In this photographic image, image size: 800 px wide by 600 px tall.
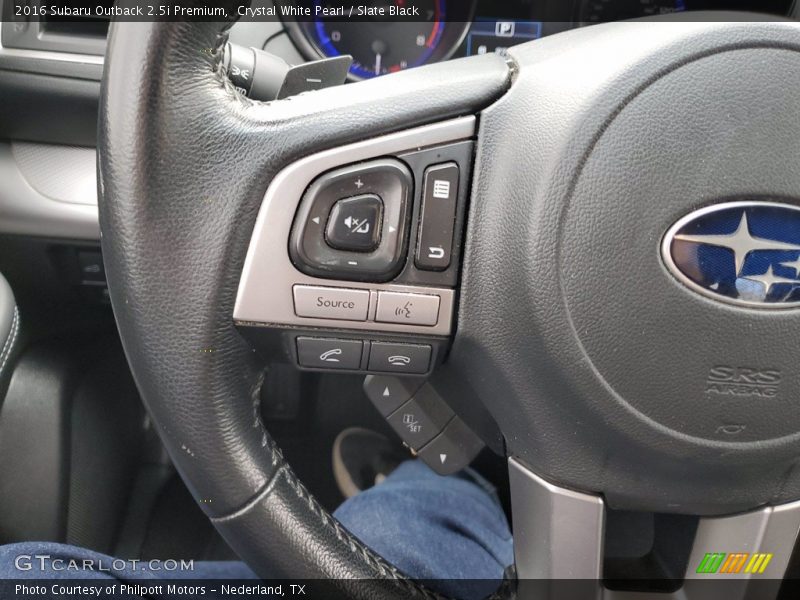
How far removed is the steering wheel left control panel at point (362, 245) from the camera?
0.61 meters

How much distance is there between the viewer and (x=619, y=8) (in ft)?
4.36

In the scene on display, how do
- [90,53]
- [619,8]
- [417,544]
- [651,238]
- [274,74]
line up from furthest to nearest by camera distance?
[619,8], [90,53], [417,544], [274,74], [651,238]

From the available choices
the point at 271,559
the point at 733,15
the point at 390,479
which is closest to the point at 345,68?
the point at 733,15

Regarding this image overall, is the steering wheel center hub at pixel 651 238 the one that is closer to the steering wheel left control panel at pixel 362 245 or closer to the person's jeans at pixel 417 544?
the steering wheel left control panel at pixel 362 245

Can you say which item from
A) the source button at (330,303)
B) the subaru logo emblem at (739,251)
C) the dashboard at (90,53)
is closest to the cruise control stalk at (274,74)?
the source button at (330,303)

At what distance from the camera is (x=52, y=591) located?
2.46 ft

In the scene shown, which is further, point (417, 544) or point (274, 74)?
point (417, 544)

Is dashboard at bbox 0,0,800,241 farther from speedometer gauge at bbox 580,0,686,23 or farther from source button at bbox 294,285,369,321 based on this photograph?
source button at bbox 294,285,369,321

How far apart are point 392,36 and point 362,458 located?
2.72 feet

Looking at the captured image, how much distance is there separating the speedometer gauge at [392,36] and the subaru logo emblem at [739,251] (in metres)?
0.87

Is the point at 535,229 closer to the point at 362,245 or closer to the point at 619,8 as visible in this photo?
the point at 362,245

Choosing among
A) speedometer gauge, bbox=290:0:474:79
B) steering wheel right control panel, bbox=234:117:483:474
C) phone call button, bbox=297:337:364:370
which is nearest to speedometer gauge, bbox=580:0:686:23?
speedometer gauge, bbox=290:0:474:79

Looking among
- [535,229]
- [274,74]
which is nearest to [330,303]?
[535,229]

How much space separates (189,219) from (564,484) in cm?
39
